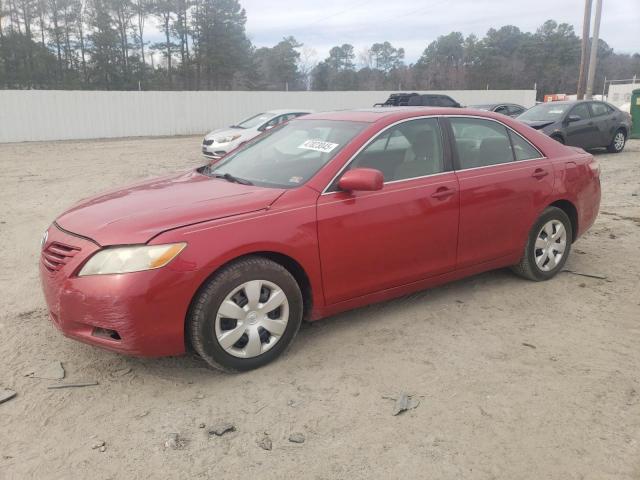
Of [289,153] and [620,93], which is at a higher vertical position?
[620,93]

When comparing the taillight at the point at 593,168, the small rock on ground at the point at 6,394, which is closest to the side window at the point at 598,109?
the taillight at the point at 593,168

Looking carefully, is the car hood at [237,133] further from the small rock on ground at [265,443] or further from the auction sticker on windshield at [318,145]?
the small rock on ground at [265,443]

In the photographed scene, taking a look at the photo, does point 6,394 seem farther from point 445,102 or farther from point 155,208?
point 445,102

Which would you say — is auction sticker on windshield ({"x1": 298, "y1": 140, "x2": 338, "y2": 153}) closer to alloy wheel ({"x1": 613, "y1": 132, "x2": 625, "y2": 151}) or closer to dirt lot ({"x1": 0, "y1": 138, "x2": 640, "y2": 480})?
dirt lot ({"x1": 0, "y1": 138, "x2": 640, "y2": 480})

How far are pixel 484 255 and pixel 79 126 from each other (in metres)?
22.5

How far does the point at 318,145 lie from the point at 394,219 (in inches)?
30.8

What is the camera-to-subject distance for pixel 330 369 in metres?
3.50

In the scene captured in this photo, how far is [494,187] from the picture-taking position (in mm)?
4449

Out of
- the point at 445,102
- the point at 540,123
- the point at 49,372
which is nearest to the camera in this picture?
the point at 49,372

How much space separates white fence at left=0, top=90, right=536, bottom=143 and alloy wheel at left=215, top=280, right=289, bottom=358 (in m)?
16.8

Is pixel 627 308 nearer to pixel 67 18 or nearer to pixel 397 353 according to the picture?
pixel 397 353

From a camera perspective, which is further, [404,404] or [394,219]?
[394,219]

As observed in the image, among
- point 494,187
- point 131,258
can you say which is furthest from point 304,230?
point 494,187

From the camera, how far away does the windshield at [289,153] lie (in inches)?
152
